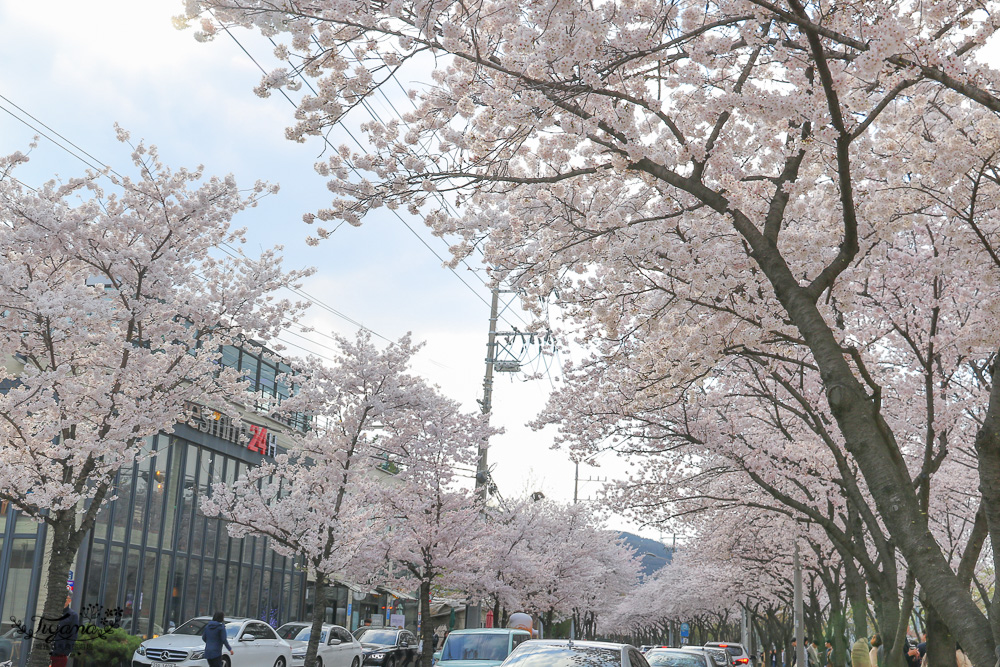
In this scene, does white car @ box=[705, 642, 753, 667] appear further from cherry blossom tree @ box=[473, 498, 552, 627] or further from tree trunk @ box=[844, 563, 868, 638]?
tree trunk @ box=[844, 563, 868, 638]

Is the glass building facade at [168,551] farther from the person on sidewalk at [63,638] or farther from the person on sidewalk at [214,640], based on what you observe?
the person on sidewalk at [63,638]

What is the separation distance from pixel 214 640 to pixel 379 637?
41.8 feet

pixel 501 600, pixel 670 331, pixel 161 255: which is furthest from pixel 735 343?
pixel 501 600

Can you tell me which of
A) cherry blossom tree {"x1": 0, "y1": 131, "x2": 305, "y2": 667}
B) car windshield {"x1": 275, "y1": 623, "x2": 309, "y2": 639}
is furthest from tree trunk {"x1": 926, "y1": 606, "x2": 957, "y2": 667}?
car windshield {"x1": 275, "y1": 623, "x2": 309, "y2": 639}

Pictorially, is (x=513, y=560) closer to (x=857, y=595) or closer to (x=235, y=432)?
(x=235, y=432)

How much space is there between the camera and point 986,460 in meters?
5.76

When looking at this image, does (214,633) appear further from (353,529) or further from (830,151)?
(830,151)

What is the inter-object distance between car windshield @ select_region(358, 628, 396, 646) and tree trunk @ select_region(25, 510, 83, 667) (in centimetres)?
1576

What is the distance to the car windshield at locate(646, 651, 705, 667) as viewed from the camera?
48.1ft

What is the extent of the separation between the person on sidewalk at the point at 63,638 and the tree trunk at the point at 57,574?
0.86 ft

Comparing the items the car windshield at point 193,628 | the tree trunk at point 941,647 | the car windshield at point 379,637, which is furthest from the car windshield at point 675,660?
the car windshield at point 379,637

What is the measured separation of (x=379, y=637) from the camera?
93.1ft

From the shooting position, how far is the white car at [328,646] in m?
22.9

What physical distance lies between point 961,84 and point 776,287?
73.7 inches
